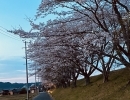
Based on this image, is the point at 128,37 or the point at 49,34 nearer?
the point at 128,37

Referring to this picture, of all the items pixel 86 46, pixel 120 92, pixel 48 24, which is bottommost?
pixel 120 92

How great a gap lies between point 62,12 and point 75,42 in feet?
7.75

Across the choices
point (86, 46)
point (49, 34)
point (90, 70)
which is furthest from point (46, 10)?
point (90, 70)

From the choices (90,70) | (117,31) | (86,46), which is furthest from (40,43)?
(90,70)

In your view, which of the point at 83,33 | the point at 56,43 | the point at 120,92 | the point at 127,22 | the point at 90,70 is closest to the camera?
the point at 127,22

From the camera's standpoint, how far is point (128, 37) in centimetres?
1134

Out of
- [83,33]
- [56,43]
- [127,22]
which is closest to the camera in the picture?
[127,22]

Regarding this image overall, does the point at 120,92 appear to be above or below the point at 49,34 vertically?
below

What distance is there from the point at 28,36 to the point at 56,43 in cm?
144

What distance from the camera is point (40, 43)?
15.0m

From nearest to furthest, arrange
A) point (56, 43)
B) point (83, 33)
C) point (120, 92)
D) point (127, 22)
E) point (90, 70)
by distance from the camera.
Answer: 1. point (127, 22)
2. point (83, 33)
3. point (56, 43)
4. point (120, 92)
5. point (90, 70)

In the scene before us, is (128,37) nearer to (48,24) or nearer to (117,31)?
(117,31)

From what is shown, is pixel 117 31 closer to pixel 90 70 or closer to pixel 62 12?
pixel 62 12

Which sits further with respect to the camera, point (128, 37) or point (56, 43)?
point (56, 43)
